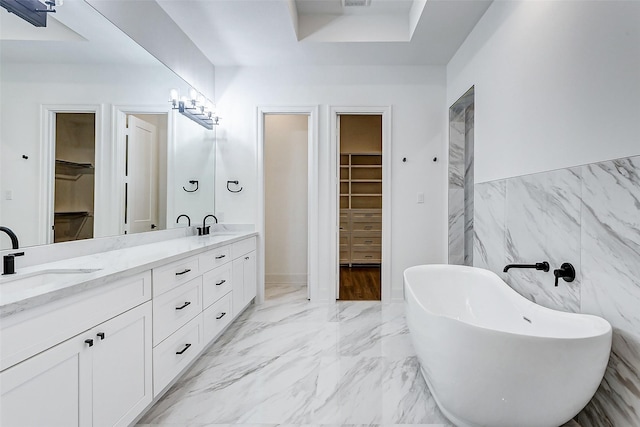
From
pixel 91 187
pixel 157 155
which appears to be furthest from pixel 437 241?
pixel 91 187

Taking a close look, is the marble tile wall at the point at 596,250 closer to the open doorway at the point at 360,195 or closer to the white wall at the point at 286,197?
the white wall at the point at 286,197

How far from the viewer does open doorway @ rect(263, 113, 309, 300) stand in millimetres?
4289

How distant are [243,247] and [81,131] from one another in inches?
62.7

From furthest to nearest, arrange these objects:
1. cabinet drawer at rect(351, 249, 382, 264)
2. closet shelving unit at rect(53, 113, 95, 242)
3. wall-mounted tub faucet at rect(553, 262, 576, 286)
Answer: cabinet drawer at rect(351, 249, 382, 264) → closet shelving unit at rect(53, 113, 95, 242) → wall-mounted tub faucet at rect(553, 262, 576, 286)

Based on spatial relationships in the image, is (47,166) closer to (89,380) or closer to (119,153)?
(119,153)

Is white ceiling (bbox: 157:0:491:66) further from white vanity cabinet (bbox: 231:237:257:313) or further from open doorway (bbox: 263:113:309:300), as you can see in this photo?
white vanity cabinet (bbox: 231:237:257:313)

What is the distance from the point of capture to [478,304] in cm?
221

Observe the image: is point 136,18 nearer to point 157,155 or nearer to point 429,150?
point 157,155

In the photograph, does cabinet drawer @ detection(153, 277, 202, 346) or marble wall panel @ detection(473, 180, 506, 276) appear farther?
marble wall panel @ detection(473, 180, 506, 276)

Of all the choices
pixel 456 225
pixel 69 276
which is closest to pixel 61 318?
pixel 69 276

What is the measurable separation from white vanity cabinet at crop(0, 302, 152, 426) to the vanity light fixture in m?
1.91

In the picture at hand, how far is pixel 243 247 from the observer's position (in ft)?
10.0

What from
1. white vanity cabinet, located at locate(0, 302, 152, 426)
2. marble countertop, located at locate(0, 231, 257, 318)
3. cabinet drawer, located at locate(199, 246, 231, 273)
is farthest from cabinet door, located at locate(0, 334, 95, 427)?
cabinet drawer, located at locate(199, 246, 231, 273)

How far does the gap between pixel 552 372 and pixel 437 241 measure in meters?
2.42
